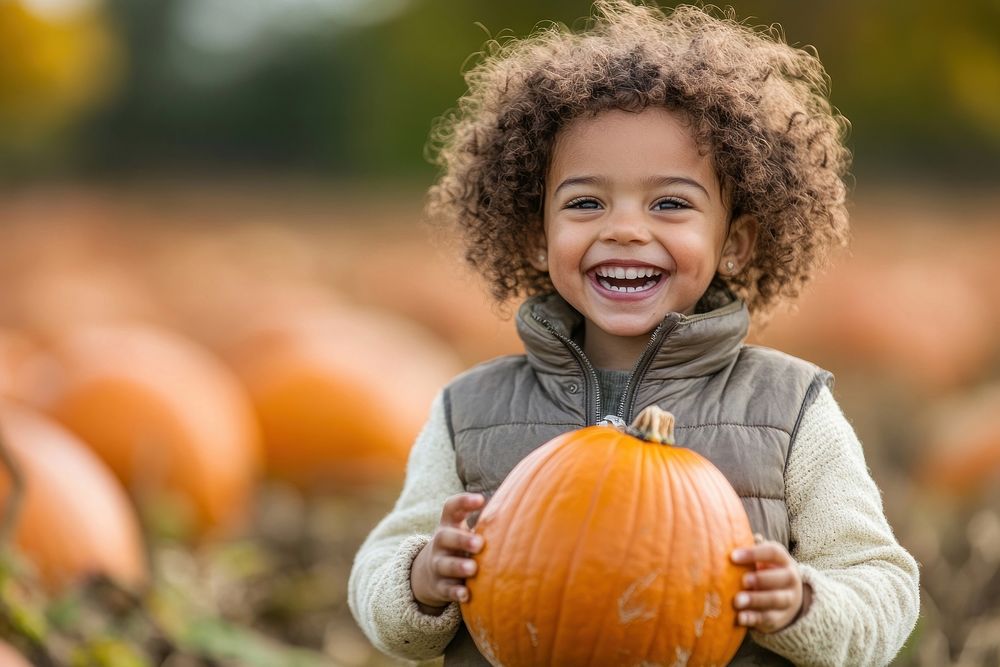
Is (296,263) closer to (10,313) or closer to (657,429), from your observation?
(10,313)

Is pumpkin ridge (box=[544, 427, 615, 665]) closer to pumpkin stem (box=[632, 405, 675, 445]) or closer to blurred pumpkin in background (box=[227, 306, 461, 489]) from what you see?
pumpkin stem (box=[632, 405, 675, 445])

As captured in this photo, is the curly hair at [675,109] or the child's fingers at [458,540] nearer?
the child's fingers at [458,540]

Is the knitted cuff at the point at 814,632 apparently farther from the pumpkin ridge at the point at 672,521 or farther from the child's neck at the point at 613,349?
the child's neck at the point at 613,349

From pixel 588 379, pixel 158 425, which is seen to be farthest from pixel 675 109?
pixel 158 425

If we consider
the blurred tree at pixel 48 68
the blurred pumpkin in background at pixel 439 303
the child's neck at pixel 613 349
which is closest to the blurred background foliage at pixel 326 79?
the blurred tree at pixel 48 68

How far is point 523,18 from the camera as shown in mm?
29391

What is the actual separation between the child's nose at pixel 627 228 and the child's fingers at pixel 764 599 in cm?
73

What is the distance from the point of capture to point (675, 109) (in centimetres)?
295

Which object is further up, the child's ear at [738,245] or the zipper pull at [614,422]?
the child's ear at [738,245]

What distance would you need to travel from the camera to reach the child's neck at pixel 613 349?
3014mm

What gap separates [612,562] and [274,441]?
4859 mm

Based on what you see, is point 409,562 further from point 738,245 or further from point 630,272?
point 738,245

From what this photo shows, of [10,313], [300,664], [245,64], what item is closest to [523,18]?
[245,64]

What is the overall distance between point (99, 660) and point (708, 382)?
186 cm
